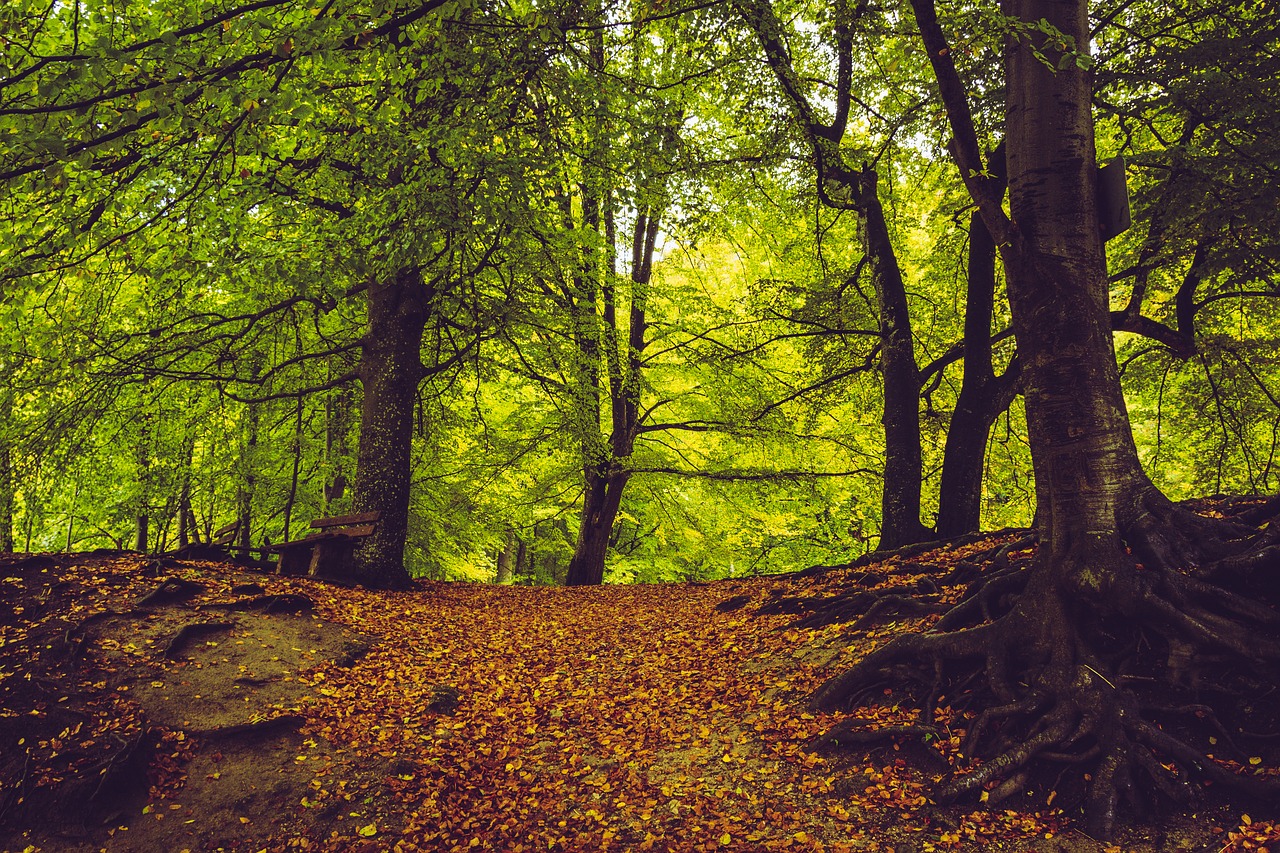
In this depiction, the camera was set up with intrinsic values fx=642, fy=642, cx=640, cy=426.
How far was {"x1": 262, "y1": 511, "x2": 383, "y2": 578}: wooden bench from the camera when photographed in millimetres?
9531

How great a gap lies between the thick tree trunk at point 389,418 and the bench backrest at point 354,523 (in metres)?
0.34

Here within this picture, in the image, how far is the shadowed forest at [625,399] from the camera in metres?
3.88

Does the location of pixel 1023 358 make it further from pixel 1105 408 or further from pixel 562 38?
pixel 562 38

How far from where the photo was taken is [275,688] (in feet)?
19.2

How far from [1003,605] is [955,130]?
3.64 meters

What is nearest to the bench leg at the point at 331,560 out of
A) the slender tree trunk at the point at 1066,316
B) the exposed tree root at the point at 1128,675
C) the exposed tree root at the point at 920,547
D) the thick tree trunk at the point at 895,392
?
the exposed tree root at the point at 920,547

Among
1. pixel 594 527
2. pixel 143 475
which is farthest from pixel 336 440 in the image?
pixel 594 527

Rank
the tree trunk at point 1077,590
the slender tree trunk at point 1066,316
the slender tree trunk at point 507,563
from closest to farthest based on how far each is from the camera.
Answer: the tree trunk at point 1077,590, the slender tree trunk at point 1066,316, the slender tree trunk at point 507,563

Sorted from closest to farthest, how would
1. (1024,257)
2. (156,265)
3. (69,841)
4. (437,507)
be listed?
(69,841), (1024,257), (156,265), (437,507)

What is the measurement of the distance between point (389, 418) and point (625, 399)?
5915 millimetres

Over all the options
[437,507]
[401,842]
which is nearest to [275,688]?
[401,842]

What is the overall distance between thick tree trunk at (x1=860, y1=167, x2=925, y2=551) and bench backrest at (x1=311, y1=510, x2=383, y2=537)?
7654 mm

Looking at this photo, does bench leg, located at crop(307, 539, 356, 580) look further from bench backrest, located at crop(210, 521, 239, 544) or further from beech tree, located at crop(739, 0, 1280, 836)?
beech tree, located at crop(739, 0, 1280, 836)

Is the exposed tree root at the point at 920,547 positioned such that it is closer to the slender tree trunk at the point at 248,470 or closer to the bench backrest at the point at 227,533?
the slender tree trunk at the point at 248,470
